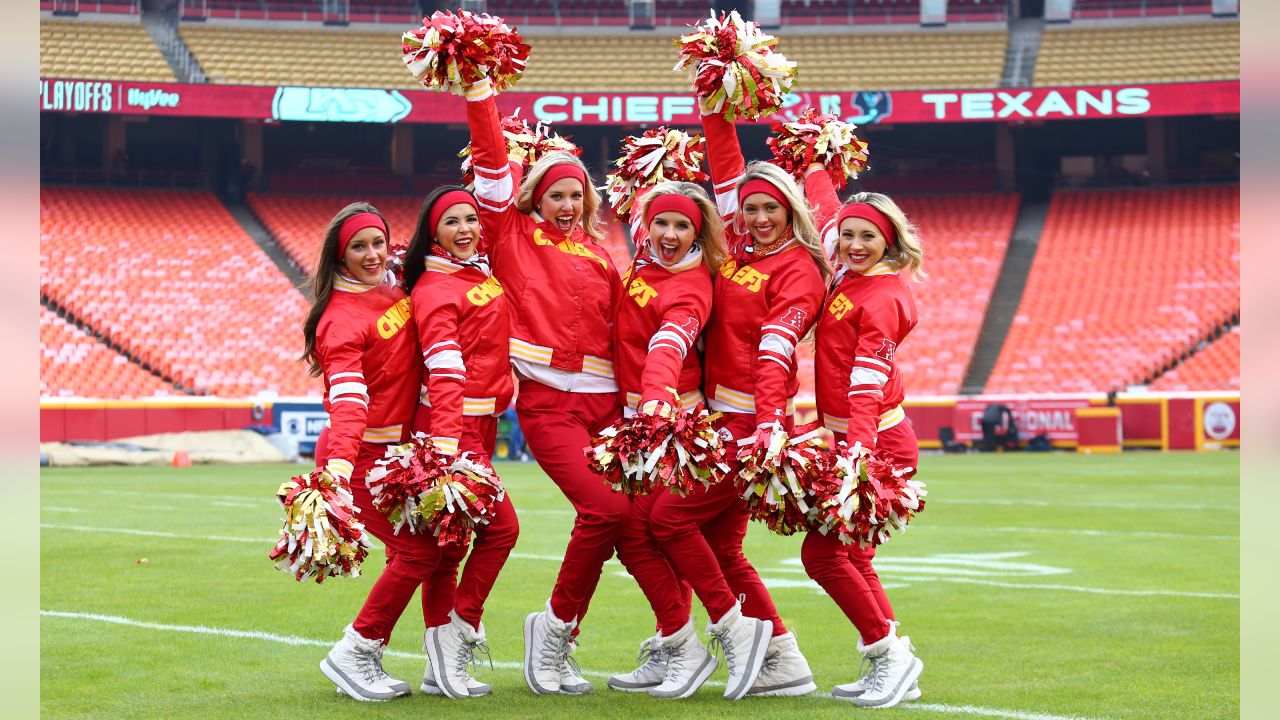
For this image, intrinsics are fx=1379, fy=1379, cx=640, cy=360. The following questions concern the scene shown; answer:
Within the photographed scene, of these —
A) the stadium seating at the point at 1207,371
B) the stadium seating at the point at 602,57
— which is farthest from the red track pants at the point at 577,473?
the stadium seating at the point at 602,57

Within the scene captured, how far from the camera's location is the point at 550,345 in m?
4.84

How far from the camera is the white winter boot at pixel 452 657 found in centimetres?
469

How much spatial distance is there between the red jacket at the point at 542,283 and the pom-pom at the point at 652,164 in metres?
0.64

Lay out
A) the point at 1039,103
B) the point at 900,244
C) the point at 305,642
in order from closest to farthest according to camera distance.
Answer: the point at 900,244, the point at 305,642, the point at 1039,103

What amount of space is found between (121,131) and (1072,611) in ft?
94.1

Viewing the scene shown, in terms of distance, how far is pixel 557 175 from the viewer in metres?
4.99

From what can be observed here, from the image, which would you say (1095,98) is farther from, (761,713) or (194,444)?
(761,713)

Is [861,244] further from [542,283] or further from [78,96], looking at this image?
[78,96]

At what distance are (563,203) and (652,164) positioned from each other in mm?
720

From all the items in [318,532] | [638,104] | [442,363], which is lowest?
[318,532]

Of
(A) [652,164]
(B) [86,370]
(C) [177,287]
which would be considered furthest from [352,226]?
(C) [177,287]

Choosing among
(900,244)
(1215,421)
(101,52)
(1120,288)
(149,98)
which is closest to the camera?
(900,244)

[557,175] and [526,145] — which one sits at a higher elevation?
[526,145]

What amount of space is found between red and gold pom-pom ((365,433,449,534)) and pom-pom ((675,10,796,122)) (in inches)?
67.7
